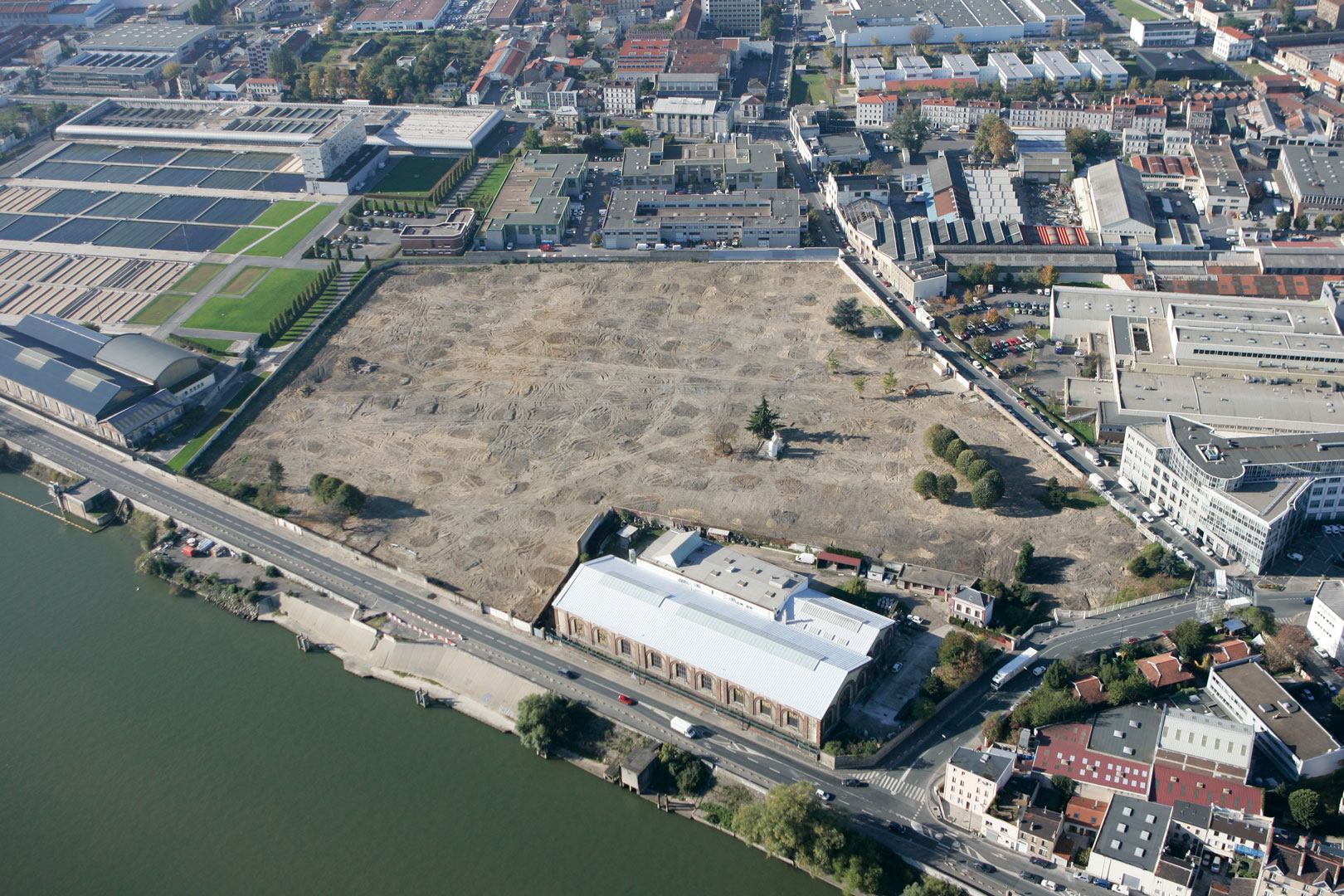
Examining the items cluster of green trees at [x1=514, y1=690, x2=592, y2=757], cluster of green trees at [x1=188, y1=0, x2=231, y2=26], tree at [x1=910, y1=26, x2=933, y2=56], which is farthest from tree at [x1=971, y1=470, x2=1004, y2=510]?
cluster of green trees at [x1=188, y1=0, x2=231, y2=26]

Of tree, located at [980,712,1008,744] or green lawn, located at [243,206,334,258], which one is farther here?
green lawn, located at [243,206,334,258]

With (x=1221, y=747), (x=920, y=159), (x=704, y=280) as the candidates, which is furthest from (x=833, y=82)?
(x=1221, y=747)

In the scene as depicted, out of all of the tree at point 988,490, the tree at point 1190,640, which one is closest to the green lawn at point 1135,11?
the tree at point 988,490

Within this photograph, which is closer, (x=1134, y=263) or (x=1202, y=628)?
(x=1202, y=628)

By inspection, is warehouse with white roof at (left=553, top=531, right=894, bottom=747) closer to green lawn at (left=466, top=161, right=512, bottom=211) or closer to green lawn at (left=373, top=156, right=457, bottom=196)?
green lawn at (left=466, top=161, right=512, bottom=211)

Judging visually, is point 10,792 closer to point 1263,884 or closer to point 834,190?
point 1263,884

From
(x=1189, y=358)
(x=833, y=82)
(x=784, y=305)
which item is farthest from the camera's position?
(x=833, y=82)
